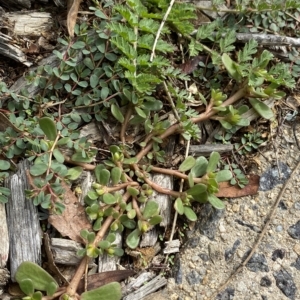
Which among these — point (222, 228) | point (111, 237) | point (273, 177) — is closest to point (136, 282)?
point (111, 237)

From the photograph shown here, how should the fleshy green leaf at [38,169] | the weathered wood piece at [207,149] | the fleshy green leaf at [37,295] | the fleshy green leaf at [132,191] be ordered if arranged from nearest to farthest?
1. the fleshy green leaf at [37,295]
2. the fleshy green leaf at [38,169]
3. the fleshy green leaf at [132,191]
4. the weathered wood piece at [207,149]

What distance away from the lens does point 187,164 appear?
2.41 meters

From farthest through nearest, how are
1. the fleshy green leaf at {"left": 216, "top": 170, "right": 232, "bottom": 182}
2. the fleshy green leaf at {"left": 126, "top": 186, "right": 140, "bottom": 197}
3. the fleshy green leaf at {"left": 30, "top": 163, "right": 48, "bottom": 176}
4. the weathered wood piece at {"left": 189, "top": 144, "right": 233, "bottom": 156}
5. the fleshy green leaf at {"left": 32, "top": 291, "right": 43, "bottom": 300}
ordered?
the weathered wood piece at {"left": 189, "top": 144, "right": 233, "bottom": 156} → the fleshy green leaf at {"left": 216, "top": 170, "right": 232, "bottom": 182} → the fleshy green leaf at {"left": 126, "top": 186, "right": 140, "bottom": 197} → the fleshy green leaf at {"left": 30, "top": 163, "right": 48, "bottom": 176} → the fleshy green leaf at {"left": 32, "top": 291, "right": 43, "bottom": 300}

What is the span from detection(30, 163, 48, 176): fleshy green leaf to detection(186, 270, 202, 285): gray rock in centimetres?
85

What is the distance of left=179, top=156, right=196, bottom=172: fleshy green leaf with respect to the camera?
240 centimetres

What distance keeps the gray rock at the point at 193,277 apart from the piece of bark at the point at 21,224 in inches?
27.9

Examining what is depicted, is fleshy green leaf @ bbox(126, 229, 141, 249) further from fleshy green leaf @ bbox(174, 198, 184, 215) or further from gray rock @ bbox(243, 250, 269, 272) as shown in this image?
gray rock @ bbox(243, 250, 269, 272)

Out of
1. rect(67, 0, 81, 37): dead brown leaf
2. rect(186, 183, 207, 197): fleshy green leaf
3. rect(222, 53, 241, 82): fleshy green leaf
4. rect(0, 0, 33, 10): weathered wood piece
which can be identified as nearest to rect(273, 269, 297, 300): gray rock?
rect(186, 183, 207, 197): fleshy green leaf

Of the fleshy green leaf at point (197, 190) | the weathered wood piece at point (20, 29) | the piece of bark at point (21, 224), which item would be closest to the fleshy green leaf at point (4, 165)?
the piece of bark at point (21, 224)

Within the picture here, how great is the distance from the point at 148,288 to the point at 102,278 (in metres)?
0.22

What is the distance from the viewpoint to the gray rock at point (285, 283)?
231 cm

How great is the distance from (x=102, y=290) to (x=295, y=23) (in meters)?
1.78

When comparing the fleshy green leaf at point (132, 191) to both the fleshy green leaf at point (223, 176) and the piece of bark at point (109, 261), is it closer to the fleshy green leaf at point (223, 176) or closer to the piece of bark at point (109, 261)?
the piece of bark at point (109, 261)

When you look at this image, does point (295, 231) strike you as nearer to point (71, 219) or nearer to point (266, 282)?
point (266, 282)
